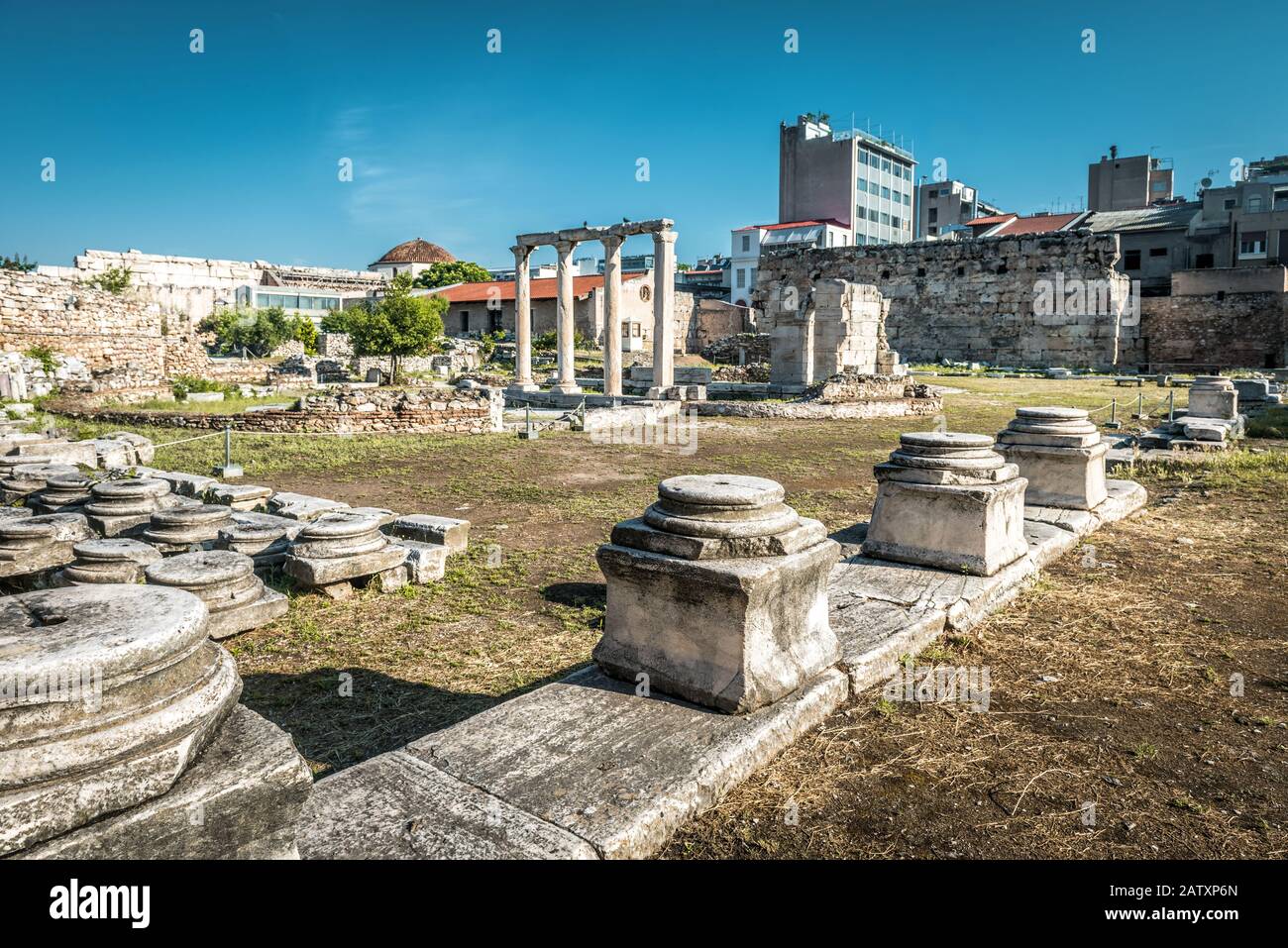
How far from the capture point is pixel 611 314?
22.7 m

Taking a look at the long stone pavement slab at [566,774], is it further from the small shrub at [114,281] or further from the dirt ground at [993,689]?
the small shrub at [114,281]

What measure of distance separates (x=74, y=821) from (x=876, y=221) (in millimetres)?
68617

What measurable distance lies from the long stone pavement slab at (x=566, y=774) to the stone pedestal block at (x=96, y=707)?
0.59 meters

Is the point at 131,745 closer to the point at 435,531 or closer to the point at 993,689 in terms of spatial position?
the point at 993,689

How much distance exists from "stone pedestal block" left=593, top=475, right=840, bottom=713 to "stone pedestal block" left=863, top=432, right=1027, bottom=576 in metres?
1.93

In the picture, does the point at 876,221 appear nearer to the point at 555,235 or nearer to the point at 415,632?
the point at 555,235

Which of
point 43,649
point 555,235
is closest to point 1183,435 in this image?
point 43,649

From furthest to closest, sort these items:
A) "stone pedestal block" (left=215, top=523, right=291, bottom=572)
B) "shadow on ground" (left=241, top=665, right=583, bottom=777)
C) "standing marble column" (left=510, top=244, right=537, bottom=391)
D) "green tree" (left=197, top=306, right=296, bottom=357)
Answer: "green tree" (left=197, top=306, right=296, bottom=357), "standing marble column" (left=510, top=244, right=537, bottom=391), "stone pedestal block" (left=215, top=523, right=291, bottom=572), "shadow on ground" (left=241, top=665, right=583, bottom=777)

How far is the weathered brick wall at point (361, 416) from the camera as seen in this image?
51.2 ft

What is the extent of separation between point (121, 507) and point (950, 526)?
6728mm

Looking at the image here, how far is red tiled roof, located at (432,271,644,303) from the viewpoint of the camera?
43.7m

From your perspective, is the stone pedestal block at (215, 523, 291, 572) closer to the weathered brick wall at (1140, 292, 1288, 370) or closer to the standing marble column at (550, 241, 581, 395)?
the standing marble column at (550, 241, 581, 395)

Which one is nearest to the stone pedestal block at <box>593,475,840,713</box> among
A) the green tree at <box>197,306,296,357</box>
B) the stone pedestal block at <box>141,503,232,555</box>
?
the stone pedestal block at <box>141,503,232,555</box>

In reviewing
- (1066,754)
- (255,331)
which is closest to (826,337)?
(1066,754)
